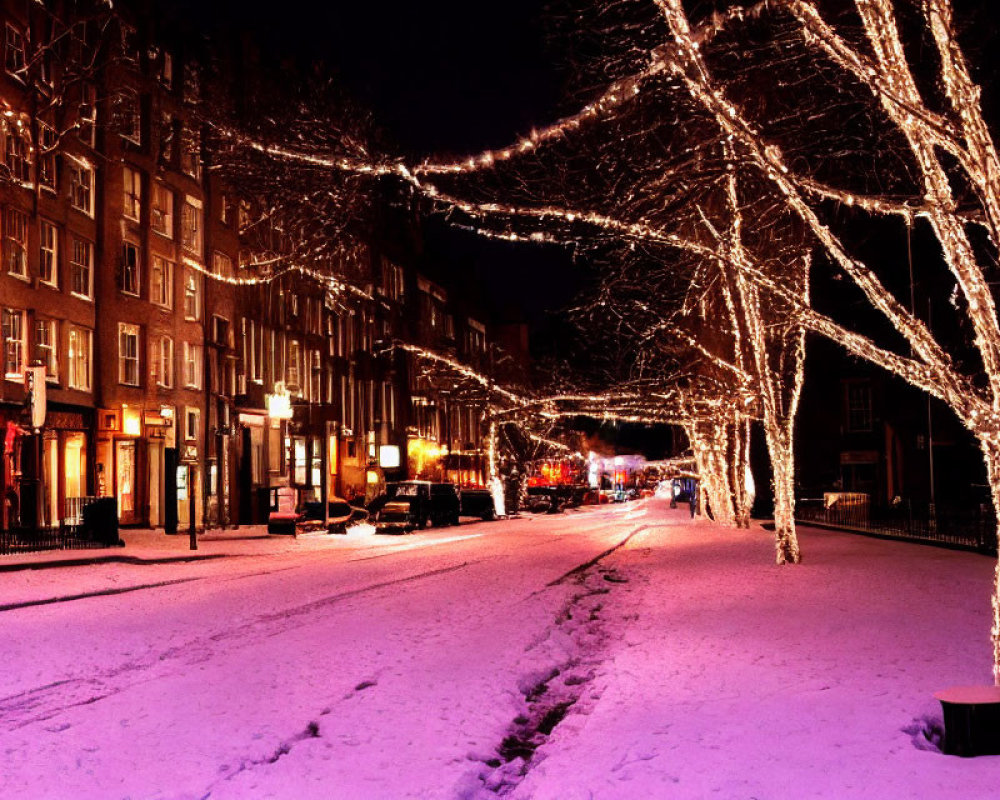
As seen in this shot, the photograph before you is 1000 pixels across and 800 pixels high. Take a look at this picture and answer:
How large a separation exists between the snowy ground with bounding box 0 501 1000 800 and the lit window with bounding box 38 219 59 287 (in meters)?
17.0

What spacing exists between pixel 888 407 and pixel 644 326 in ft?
98.6

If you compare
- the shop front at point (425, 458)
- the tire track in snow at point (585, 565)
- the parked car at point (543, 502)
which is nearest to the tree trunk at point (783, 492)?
the tire track in snow at point (585, 565)

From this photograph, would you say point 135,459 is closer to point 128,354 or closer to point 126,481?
point 126,481

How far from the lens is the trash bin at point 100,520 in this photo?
2748 centimetres

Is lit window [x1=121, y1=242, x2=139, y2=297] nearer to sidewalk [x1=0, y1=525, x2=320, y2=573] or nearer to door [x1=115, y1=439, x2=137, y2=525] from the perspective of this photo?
door [x1=115, y1=439, x2=137, y2=525]

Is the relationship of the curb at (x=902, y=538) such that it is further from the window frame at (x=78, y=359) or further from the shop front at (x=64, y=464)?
the window frame at (x=78, y=359)

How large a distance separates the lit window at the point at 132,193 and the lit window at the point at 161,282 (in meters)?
1.89

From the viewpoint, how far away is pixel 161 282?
1564 inches

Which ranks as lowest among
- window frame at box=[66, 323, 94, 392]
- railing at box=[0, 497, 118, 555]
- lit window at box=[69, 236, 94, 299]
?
railing at box=[0, 497, 118, 555]

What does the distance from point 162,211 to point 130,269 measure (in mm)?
3140

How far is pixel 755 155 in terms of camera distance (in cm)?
987

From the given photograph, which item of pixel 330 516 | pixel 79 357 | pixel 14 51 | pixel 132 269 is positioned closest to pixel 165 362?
pixel 132 269

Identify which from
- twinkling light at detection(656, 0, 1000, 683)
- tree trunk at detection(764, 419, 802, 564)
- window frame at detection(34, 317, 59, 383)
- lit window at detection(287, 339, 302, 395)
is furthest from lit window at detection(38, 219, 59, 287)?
twinkling light at detection(656, 0, 1000, 683)

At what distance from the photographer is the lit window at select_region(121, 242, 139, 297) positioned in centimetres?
3712
